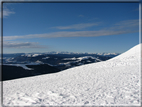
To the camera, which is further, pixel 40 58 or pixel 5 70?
pixel 40 58

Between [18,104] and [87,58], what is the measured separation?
358ft

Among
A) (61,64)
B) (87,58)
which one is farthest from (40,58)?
(87,58)

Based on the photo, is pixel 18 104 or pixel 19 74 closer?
pixel 18 104

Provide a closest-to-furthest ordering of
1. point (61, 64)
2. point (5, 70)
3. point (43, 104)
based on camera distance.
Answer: point (43, 104)
point (5, 70)
point (61, 64)

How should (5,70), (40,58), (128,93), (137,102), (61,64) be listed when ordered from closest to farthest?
(137,102), (128,93), (5,70), (61,64), (40,58)

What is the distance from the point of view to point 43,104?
560cm

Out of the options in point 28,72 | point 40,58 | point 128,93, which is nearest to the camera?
point 128,93

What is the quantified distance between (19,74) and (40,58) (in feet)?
194

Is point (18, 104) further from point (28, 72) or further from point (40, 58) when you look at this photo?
point (40, 58)

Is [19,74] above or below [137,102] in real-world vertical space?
below

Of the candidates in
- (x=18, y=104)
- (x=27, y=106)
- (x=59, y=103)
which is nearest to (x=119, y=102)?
(x=59, y=103)

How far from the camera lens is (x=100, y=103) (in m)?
5.42

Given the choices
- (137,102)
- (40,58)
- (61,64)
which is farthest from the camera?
(40,58)

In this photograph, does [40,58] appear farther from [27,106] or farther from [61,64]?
[27,106]
